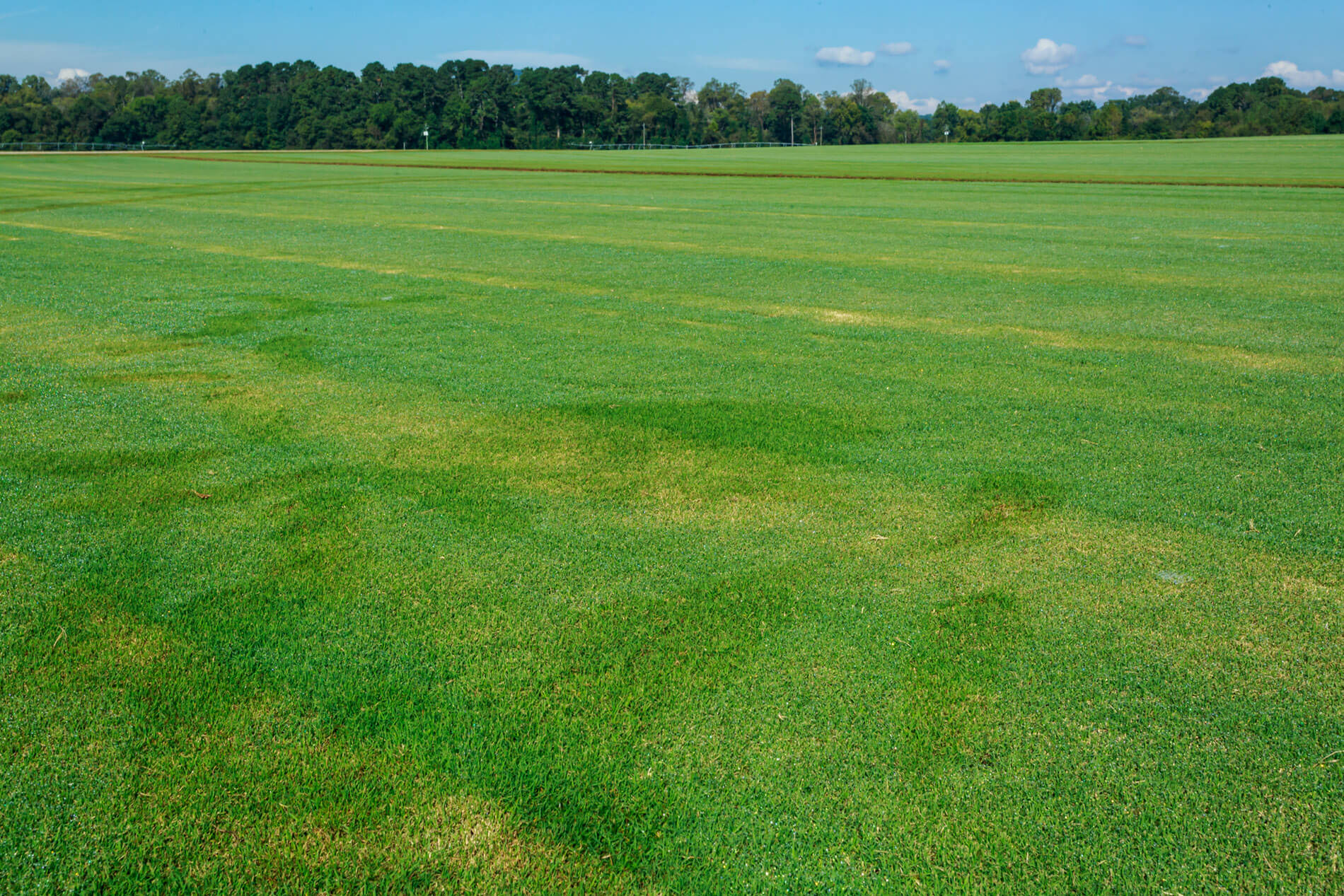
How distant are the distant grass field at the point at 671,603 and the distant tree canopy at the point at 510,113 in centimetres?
12644

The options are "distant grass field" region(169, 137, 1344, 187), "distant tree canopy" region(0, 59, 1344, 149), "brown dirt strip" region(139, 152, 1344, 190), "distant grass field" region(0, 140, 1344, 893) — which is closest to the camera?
"distant grass field" region(0, 140, 1344, 893)

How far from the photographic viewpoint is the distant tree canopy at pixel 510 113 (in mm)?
116375

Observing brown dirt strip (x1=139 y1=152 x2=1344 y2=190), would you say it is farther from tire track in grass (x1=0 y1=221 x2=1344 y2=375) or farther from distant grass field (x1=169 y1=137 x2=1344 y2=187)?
tire track in grass (x1=0 y1=221 x2=1344 y2=375)

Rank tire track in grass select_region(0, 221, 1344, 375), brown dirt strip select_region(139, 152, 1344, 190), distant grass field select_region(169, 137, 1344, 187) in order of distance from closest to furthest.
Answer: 1. tire track in grass select_region(0, 221, 1344, 375)
2. brown dirt strip select_region(139, 152, 1344, 190)
3. distant grass field select_region(169, 137, 1344, 187)

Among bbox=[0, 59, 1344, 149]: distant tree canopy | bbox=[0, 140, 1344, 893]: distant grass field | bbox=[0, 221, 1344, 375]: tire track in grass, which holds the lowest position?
bbox=[0, 140, 1344, 893]: distant grass field

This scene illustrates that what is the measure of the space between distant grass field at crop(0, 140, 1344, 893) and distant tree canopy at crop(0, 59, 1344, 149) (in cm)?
12644

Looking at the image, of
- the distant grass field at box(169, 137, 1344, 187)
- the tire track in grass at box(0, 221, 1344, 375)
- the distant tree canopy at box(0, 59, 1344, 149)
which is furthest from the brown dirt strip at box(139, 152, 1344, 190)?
the distant tree canopy at box(0, 59, 1344, 149)

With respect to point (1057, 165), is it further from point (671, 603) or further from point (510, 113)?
point (510, 113)

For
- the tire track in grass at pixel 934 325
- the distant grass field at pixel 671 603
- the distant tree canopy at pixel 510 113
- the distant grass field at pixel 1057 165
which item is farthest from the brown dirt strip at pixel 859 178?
the distant tree canopy at pixel 510 113

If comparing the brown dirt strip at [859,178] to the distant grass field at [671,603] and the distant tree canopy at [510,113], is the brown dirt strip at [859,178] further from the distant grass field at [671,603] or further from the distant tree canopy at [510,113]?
the distant tree canopy at [510,113]

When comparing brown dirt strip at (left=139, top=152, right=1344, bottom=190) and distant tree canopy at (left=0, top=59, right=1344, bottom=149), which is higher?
distant tree canopy at (left=0, top=59, right=1344, bottom=149)

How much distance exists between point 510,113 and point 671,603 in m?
150

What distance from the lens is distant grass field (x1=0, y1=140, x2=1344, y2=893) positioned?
2.80 m

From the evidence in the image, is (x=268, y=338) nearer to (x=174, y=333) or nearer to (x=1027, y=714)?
(x=174, y=333)
